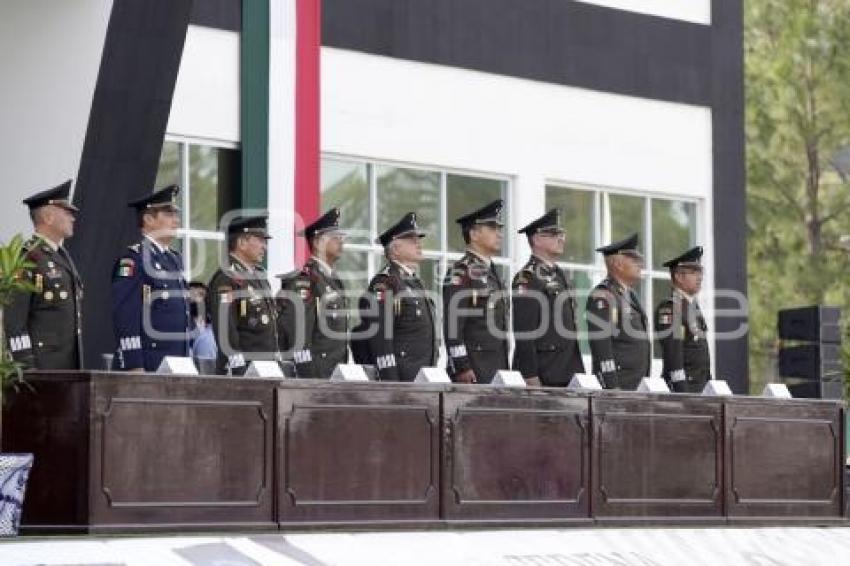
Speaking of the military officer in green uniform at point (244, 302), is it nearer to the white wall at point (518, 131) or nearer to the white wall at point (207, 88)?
the white wall at point (207, 88)

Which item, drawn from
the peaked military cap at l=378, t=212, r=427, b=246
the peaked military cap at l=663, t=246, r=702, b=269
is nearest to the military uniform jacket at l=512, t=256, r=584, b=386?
the peaked military cap at l=378, t=212, r=427, b=246

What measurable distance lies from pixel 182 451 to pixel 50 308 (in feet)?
5.17

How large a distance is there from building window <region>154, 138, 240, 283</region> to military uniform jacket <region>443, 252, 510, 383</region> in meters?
5.31

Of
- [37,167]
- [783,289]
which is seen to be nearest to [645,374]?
[37,167]

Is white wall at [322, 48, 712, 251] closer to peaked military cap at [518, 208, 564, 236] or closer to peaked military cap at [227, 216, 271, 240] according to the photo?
peaked military cap at [518, 208, 564, 236]

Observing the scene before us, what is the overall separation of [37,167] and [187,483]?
630 cm

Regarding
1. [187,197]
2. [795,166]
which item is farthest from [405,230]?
[795,166]

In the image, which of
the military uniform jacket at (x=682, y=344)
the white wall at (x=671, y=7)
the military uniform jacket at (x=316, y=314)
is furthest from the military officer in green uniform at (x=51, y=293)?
the white wall at (x=671, y=7)

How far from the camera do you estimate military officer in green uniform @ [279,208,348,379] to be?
13.9 m

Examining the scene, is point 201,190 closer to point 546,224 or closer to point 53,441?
point 546,224

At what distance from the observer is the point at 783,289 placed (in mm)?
41000

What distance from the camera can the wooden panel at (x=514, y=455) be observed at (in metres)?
12.6

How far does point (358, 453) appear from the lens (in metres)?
12.1

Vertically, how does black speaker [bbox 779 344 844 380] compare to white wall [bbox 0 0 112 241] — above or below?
below
